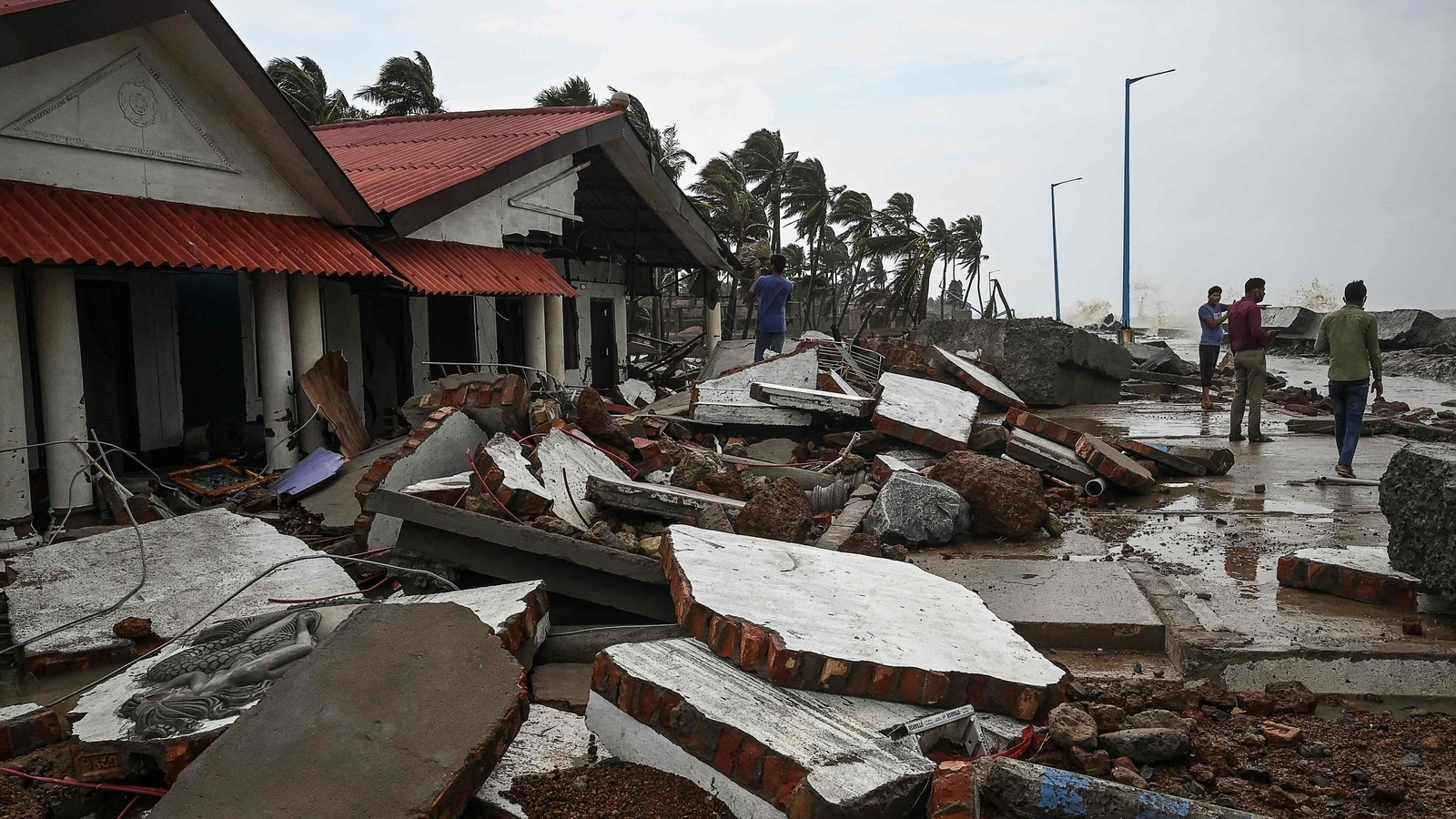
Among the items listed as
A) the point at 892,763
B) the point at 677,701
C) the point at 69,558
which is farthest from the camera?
the point at 69,558

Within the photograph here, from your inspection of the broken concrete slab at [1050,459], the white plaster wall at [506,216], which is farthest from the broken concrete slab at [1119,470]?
the white plaster wall at [506,216]

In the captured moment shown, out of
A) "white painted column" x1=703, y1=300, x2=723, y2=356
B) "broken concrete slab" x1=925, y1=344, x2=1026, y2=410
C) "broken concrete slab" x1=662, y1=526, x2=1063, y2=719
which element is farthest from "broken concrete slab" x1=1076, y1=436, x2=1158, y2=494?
"white painted column" x1=703, y1=300, x2=723, y2=356

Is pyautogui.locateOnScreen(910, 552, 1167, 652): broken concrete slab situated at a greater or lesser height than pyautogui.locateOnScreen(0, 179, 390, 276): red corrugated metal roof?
lesser

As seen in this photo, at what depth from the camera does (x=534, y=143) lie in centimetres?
1268

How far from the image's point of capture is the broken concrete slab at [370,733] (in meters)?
2.54

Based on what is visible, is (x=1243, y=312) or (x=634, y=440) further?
(x=1243, y=312)

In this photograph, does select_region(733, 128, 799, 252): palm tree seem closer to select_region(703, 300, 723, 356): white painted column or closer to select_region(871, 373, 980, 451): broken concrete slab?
select_region(703, 300, 723, 356): white painted column

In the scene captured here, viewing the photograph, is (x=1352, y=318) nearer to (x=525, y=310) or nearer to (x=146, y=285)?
(x=525, y=310)

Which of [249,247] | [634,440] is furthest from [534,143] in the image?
[634,440]

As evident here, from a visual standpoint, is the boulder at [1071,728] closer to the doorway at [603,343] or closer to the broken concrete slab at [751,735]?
the broken concrete slab at [751,735]

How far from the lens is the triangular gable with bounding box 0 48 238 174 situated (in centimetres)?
759

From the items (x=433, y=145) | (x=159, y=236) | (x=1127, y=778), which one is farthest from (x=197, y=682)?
(x=433, y=145)

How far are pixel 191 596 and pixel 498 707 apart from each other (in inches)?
119

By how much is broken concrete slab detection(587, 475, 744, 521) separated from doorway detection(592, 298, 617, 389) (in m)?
12.1
